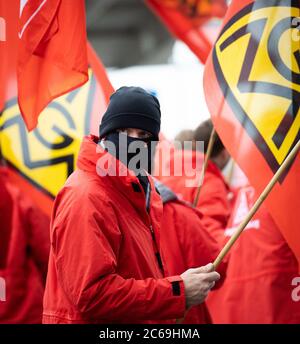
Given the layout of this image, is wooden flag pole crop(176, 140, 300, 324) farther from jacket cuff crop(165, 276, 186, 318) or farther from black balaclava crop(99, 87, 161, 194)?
black balaclava crop(99, 87, 161, 194)

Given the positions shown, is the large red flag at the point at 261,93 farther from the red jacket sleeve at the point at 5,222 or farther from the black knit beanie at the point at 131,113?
the red jacket sleeve at the point at 5,222

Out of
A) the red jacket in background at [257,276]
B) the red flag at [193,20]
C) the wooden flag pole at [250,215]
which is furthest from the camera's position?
the red flag at [193,20]

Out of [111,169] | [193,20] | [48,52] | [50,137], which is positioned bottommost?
[111,169]

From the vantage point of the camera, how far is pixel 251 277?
492 cm

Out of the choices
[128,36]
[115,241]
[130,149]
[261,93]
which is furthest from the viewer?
[128,36]

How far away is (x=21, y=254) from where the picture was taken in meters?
4.91

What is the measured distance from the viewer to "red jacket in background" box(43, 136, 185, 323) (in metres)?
3.12

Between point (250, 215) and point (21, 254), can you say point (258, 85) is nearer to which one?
point (250, 215)

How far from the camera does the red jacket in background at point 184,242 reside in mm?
4125

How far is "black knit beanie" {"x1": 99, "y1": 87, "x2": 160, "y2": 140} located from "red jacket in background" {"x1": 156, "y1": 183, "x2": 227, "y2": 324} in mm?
721

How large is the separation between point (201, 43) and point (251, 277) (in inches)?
85.3

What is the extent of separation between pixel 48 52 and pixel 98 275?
131cm

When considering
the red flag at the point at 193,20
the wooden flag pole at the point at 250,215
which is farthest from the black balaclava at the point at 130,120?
the red flag at the point at 193,20

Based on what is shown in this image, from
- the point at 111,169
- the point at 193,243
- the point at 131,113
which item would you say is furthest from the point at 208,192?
the point at 111,169
